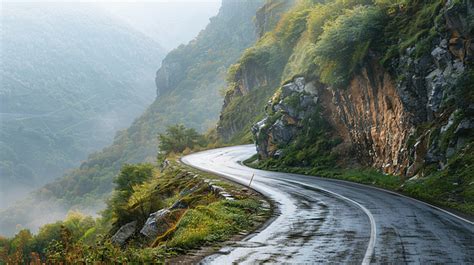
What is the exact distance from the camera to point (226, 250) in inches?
356

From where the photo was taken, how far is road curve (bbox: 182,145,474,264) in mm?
8070

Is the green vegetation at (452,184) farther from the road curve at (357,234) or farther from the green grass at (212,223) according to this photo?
the green grass at (212,223)

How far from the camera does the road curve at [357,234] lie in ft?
26.5

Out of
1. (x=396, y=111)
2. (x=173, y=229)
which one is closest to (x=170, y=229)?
(x=173, y=229)

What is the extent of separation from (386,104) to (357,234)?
16.5 m

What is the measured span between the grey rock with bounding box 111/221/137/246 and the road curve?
6422 millimetres

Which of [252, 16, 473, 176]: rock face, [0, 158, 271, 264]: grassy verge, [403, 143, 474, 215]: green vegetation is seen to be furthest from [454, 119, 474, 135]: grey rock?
[0, 158, 271, 264]: grassy verge

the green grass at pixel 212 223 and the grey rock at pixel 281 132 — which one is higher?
the grey rock at pixel 281 132

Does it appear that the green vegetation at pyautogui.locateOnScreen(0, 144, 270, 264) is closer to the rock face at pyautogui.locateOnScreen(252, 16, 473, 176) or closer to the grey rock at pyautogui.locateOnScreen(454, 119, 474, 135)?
the rock face at pyautogui.locateOnScreen(252, 16, 473, 176)

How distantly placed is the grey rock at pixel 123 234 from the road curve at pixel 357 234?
642 centimetres

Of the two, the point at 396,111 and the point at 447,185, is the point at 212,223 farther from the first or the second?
the point at 396,111

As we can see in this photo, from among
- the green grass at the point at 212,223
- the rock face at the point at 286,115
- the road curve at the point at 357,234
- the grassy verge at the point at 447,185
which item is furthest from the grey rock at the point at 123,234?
the rock face at the point at 286,115

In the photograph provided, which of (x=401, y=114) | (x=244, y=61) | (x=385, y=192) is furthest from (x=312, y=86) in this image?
(x=244, y=61)

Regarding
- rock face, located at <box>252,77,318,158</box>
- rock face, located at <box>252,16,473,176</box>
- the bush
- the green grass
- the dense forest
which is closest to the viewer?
the green grass
